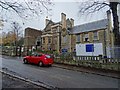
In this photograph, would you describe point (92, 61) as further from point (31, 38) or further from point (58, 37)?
point (31, 38)

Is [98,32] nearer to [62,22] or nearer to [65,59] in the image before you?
[62,22]

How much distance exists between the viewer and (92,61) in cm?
1888

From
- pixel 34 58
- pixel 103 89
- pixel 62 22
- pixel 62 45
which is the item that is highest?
pixel 62 22

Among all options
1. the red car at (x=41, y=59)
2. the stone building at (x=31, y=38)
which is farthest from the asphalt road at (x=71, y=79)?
the stone building at (x=31, y=38)

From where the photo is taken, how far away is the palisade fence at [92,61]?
1669 cm

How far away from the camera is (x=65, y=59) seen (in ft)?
74.1

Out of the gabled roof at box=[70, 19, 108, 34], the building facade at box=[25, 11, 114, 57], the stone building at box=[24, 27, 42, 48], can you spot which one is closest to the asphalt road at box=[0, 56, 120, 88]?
the building facade at box=[25, 11, 114, 57]

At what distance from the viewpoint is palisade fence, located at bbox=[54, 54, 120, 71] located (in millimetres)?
16688

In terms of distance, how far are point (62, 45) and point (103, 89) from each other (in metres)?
32.7

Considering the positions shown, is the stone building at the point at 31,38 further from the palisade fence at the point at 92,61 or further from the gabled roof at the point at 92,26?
the palisade fence at the point at 92,61

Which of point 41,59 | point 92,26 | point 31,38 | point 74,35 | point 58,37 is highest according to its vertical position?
point 92,26

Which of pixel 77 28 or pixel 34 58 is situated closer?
pixel 34 58

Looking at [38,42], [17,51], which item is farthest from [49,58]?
[38,42]

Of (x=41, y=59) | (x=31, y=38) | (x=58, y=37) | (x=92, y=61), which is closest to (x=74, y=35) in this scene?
(x=58, y=37)
